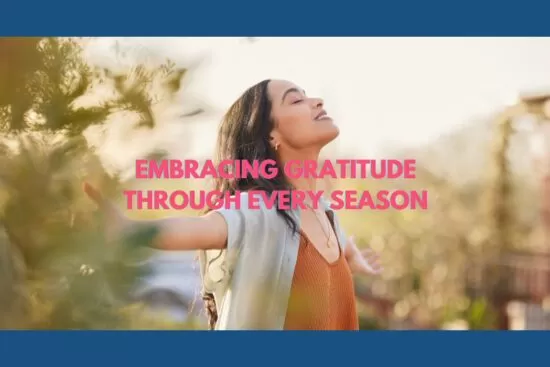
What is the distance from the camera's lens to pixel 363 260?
16.9ft

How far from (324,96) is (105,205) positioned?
1.16m

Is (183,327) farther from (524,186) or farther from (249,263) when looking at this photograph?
(524,186)

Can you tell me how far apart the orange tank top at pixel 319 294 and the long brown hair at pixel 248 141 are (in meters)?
0.18

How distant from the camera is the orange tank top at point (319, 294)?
497 cm

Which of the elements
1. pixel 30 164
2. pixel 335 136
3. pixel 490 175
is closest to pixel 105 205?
pixel 30 164

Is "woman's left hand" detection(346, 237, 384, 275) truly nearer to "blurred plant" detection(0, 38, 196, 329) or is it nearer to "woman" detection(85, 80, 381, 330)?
"woman" detection(85, 80, 381, 330)

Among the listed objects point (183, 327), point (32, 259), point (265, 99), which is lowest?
point (183, 327)

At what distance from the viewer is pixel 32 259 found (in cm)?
520

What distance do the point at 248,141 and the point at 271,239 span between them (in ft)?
1.55

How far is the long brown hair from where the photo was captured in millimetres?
5039

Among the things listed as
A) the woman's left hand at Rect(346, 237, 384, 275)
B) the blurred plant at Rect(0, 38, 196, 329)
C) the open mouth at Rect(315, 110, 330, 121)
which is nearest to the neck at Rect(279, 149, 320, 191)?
the open mouth at Rect(315, 110, 330, 121)

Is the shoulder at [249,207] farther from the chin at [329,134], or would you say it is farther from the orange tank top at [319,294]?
the chin at [329,134]

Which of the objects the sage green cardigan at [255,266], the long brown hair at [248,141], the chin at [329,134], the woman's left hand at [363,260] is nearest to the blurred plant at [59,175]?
the long brown hair at [248,141]

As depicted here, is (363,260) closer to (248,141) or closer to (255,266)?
(255,266)
